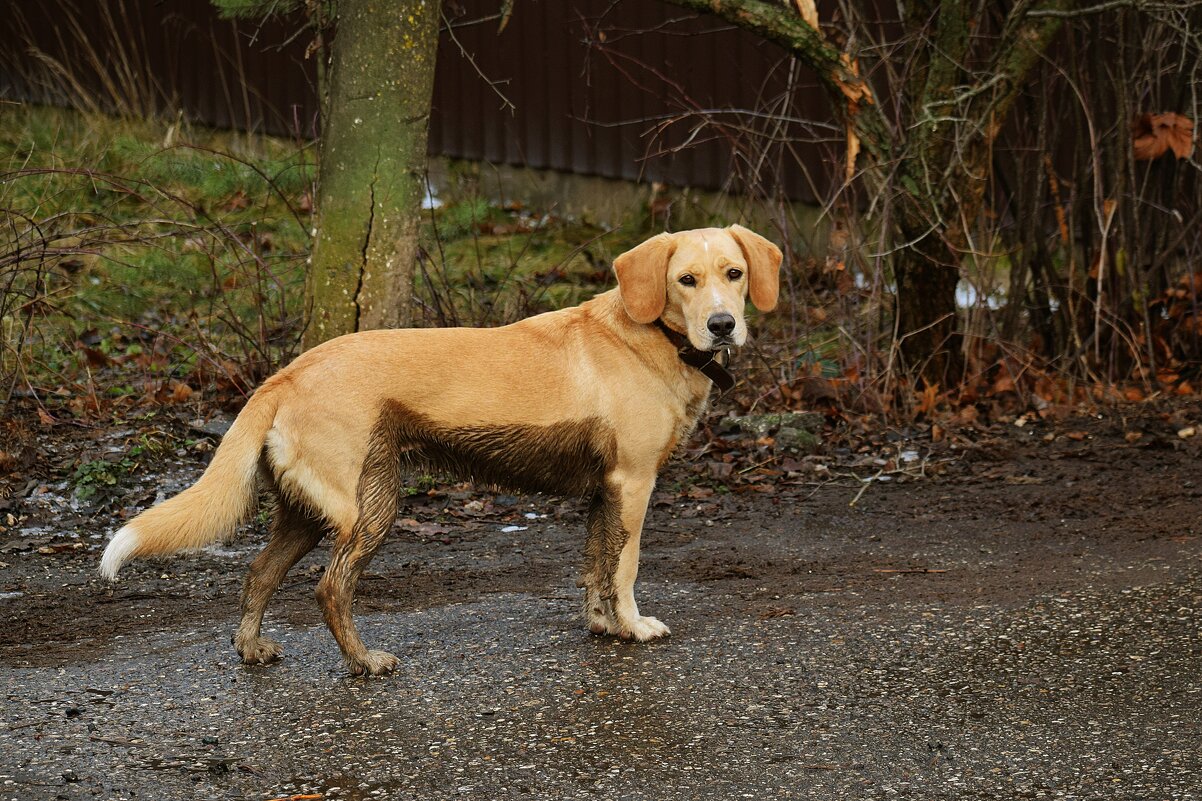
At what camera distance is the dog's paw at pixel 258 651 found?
480cm

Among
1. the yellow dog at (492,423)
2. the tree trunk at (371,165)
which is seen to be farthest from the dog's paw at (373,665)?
the tree trunk at (371,165)

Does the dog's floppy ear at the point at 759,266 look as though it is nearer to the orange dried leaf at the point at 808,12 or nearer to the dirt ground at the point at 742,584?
the dirt ground at the point at 742,584

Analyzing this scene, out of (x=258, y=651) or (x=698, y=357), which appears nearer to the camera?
(x=258, y=651)

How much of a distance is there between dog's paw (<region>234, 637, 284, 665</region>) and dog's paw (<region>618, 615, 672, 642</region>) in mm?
1239

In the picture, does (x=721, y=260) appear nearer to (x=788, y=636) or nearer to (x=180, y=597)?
(x=788, y=636)

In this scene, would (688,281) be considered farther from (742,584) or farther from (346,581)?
(346,581)

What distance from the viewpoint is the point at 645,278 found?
493 centimetres

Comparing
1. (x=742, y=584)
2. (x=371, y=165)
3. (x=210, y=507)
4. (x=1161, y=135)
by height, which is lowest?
(x=742, y=584)

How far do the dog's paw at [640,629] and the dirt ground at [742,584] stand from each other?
0.05 m

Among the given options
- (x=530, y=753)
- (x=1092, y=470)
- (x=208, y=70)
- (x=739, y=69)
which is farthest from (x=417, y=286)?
(x=208, y=70)

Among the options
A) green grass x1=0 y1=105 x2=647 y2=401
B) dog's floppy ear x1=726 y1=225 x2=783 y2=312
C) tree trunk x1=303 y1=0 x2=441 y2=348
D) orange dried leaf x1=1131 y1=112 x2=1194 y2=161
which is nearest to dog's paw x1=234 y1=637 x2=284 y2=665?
dog's floppy ear x1=726 y1=225 x2=783 y2=312

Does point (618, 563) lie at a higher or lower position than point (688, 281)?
lower

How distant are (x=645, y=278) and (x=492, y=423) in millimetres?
764

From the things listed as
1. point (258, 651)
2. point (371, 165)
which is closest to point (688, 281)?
point (258, 651)
